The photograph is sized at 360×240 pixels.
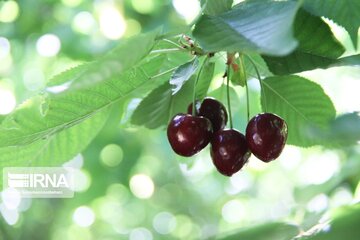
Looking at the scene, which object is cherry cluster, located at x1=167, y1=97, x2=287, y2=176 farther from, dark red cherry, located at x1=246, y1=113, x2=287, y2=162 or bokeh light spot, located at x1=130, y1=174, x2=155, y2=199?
bokeh light spot, located at x1=130, y1=174, x2=155, y2=199

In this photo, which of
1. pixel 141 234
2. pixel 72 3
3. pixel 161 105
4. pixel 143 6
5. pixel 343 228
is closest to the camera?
pixel 343 228

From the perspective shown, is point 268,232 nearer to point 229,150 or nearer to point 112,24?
point 229,150

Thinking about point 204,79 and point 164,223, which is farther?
point 164,223

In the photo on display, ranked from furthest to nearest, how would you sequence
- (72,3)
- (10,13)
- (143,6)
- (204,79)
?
1. (72,3)
2. (143,6)
3. (10,13)
4. (204,79)

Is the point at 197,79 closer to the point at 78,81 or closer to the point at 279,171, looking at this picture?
the point at 78,81

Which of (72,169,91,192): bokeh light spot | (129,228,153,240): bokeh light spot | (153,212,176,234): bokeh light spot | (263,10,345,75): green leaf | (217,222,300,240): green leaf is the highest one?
(153,212,176,234): bokeh light spot

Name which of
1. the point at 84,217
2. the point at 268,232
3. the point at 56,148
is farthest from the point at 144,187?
the point at 268,232

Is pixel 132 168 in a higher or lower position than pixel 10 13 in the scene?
lower

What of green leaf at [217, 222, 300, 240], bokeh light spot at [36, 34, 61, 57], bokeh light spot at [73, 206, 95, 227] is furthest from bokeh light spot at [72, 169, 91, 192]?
green leaf at [217, 222, 300, 240]
